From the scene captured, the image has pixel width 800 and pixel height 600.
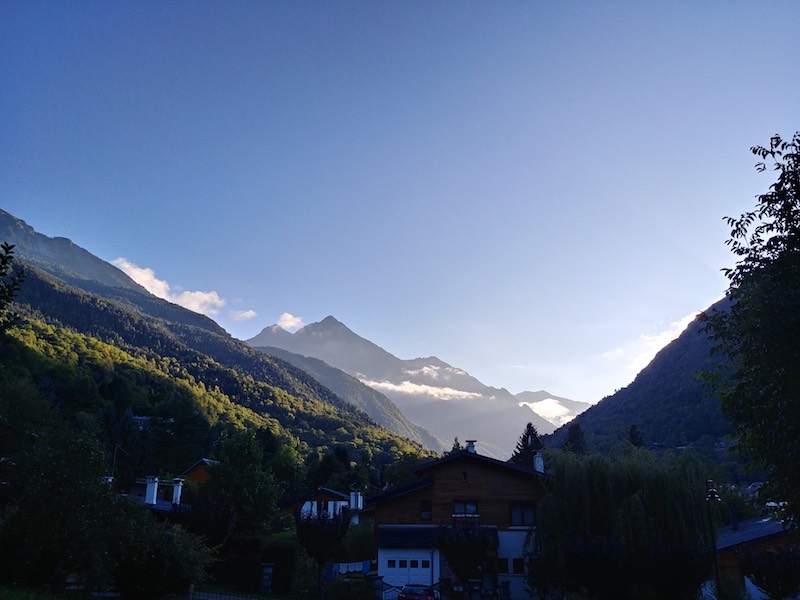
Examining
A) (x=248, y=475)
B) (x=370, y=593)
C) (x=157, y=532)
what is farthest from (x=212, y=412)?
(x=157, y=532)

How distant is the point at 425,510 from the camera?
38.1m

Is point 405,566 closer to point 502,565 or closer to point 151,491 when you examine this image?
point 502,565

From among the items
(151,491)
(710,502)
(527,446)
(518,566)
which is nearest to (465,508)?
(518,566)

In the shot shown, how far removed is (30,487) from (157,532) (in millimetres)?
4378

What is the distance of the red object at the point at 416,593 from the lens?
28750 millimetres

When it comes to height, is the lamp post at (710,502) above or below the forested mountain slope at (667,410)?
below

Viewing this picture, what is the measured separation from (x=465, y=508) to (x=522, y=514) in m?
3.38

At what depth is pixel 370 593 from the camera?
31344 mm

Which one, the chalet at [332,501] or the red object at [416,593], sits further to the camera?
the chalet at [332,501]

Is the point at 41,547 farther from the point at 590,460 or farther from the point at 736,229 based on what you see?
the point at 590,460

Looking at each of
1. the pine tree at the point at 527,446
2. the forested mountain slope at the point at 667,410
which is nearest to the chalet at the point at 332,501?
the pine tree at the point at 527,446

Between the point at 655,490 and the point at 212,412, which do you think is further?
the point at 212,412

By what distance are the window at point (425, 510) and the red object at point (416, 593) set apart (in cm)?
512

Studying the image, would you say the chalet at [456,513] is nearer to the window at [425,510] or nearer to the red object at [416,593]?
the window at [425,510]
